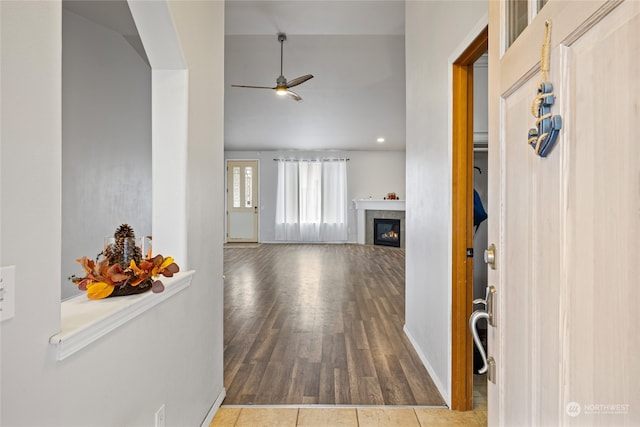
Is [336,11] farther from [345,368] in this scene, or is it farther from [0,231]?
[0,231]

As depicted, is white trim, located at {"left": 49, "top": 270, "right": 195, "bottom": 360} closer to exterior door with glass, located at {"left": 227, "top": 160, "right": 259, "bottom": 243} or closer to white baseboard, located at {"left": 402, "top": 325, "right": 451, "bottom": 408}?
white baseboard, located at {"left": 402, "top": 325, "right": 451, "bottom": 408}

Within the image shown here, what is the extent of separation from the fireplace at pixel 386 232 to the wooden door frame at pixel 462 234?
7.60 meters

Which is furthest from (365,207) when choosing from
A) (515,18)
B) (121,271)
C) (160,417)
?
(515,18)

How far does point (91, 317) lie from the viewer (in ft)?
3.15

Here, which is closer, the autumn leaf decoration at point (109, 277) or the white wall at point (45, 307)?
the white wall at point (45, 307)

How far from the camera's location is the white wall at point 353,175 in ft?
33.9

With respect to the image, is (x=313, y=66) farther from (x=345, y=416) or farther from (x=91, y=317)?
(x=91, y=317)

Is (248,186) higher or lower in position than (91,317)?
higher

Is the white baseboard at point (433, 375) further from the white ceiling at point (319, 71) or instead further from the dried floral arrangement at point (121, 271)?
the white ceiling at point (319, 71)

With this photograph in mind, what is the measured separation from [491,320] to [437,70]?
1869 millimetres

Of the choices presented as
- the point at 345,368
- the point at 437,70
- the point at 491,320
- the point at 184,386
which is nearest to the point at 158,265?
the point at 184,386

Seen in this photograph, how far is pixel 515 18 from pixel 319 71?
4824 millimetres

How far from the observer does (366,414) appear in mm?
1955

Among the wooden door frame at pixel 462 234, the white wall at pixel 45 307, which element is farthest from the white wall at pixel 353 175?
the white wall at pixel 45 307
